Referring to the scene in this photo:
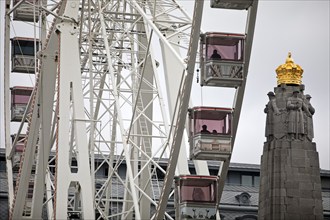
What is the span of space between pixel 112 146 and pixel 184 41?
9389 mm

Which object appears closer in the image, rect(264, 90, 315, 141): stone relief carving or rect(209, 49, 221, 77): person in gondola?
rect(209, 49, 221, 77): person in gondola

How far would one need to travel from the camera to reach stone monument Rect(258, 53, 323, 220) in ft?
237

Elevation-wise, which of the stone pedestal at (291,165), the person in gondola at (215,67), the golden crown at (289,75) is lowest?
the stone pedestal at (291,165)

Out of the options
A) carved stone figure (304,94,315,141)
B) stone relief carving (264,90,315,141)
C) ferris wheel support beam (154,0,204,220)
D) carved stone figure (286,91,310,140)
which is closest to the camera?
ferris wheel support beam (154,0,204,220)

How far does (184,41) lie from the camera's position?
1844 inches

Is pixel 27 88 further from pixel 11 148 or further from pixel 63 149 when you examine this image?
pixel 63 149

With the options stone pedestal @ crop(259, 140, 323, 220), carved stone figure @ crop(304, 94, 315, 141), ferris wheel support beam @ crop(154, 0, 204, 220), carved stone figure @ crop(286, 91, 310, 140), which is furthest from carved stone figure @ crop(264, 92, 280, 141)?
ferris wheel support beam @ crop(154, 0, 204, 220)

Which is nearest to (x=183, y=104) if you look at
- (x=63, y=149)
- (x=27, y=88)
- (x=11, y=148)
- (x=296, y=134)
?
(x=63, y=149)

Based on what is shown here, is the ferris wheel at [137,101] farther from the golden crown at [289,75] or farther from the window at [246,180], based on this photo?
the window at [246,180]

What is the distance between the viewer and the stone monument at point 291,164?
2840 inches

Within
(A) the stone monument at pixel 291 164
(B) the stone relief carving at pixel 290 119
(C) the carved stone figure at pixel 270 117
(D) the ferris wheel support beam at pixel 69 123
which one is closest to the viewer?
(D) the ferris wheel support beam at pixel 69 123

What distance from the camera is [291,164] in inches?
2844

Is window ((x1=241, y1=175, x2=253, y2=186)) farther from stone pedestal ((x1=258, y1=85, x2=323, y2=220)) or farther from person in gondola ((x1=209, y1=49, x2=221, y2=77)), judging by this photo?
person in gondola ((x1=209, y1=49, x2=221, y2=77))

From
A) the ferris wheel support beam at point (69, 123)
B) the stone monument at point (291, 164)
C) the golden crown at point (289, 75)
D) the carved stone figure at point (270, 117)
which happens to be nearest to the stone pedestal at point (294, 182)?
the stone monument at point (291, 164)
